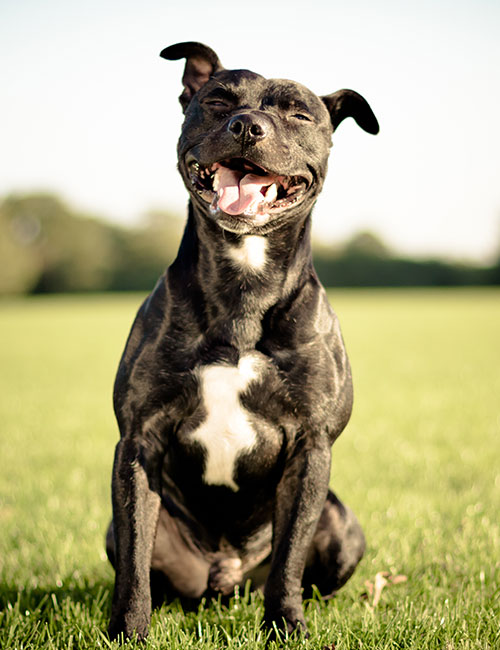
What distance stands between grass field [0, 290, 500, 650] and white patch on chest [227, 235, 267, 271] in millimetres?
1482

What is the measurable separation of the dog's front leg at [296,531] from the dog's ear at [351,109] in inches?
59.6

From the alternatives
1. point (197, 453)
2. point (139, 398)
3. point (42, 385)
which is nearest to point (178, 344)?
point (139, 398)

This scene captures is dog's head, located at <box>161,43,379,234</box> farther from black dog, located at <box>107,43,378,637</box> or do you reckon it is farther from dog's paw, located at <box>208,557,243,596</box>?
dog's paw, located at <box>208,557,243,596</box>

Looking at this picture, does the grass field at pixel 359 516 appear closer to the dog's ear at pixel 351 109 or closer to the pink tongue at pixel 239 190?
the pink tongue at pixel 239 190

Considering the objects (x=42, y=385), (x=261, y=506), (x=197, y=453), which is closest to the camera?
(x=197, y=453)

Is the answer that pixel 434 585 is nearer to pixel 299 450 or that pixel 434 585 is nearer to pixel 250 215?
pixel 299 450

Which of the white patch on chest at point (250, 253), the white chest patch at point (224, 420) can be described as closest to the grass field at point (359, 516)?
the white chest patch at point (224, 420)

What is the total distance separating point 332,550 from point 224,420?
0.83 meters

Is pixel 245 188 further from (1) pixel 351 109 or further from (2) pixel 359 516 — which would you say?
(2) pixel 359 516

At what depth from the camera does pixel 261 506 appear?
305 centimetres

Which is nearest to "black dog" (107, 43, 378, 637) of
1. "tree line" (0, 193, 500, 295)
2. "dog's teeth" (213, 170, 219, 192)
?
"dog's teeth" (213, 170, 219, 192)

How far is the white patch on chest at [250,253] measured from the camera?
2.91 m

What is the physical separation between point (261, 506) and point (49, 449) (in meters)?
4.52

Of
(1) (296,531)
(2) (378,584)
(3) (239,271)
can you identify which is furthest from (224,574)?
(3) (239,271)
